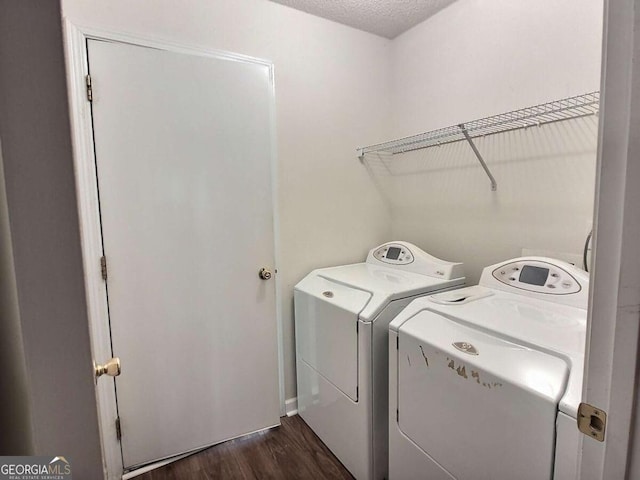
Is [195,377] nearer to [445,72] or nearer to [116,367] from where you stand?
[116,367]

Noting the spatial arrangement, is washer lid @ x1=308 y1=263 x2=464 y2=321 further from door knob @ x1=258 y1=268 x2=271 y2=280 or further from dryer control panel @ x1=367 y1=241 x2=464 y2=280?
door knob @ x1=258 y1=268 x2=271 y2=280

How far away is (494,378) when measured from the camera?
1005 mm

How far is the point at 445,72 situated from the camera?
206cm

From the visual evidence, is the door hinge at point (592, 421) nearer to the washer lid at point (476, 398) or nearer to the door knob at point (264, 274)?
the washer lid at point (476, 398)

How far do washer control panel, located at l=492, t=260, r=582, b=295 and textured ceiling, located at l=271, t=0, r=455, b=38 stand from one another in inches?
63.5

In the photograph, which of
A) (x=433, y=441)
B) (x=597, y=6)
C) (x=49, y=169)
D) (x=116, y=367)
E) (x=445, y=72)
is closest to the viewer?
(x=49, y=169)

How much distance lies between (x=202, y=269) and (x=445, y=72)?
190 centimetres

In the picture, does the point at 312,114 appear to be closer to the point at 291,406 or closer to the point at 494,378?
the point at 494,378

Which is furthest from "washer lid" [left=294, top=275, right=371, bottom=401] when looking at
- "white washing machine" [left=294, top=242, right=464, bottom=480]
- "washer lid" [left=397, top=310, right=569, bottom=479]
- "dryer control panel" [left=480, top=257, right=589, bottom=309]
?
"dryer control panel" [left=480, top=257, right=589, bottom=309]

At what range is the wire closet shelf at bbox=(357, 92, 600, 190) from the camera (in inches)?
56.4

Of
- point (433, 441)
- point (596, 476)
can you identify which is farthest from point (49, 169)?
point (433, 441)

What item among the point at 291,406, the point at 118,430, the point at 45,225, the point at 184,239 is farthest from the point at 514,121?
the point at 118,430

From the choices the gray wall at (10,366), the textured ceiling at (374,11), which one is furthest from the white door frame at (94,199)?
the gray wall at (10,366)

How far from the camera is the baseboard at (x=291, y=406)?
220 cm
